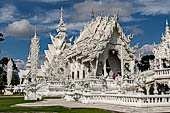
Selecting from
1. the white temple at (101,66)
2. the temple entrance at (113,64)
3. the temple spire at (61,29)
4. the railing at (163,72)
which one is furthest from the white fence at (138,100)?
the temple spire at (61,29)

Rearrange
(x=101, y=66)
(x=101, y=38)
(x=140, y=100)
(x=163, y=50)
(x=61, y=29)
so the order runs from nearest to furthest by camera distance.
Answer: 1. (x=140, y=100)
2. (x=163, y=50)
3. (x=101, y=38)
4. (x=101, y=66)
5. (x=61, y=29)

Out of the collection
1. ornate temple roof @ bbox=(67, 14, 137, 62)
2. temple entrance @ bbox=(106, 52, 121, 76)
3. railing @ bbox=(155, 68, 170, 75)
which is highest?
ornate temple roof @ bbox=(67, 14, 137, 62)

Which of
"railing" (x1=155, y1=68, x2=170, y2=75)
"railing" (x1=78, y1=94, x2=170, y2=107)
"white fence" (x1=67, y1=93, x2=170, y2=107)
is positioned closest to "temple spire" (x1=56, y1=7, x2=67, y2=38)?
"railing" (x1=155, y1=68, x2=170, y2=75)

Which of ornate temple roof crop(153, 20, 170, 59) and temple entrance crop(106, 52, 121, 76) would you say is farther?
temple entrance crop(106, 52, 121, 76)

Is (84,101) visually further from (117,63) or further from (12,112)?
(117,63)

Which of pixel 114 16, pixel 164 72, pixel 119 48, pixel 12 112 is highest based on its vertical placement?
pixel 114 16

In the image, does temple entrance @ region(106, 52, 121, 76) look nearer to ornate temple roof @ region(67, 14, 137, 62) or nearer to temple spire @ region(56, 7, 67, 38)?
ornate temple roof @ region(67, 14, 137, 62)

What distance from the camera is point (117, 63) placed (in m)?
35.2

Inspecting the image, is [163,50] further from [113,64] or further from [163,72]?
[113,64]

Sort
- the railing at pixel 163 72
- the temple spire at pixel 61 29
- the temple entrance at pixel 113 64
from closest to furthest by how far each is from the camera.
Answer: the railing at pixel 163 72
the temple entrance at pixel 113 64
the temple spire at pixel 61 29

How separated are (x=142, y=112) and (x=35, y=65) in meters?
20.9

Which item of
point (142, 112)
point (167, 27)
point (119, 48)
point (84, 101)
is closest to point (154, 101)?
point (142, 112)

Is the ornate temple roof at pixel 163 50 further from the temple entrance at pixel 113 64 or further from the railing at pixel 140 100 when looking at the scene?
the temple entrance at pixel 113 64

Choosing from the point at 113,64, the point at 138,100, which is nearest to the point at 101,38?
the point at 113,64
